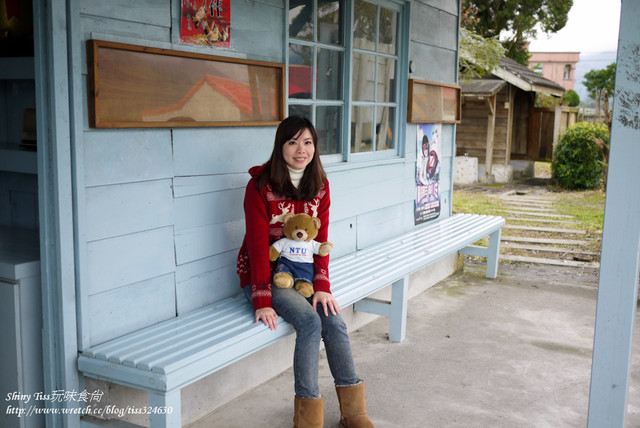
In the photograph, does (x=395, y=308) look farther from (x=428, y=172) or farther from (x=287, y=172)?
(x=428, y=172)

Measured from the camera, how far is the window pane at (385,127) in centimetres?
505

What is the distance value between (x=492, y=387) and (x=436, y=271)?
7.94 ft

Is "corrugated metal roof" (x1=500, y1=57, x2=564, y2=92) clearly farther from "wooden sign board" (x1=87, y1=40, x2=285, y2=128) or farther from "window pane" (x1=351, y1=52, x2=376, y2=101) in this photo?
"wooden sign board" (x1=87, y1=40, x2=285, y2=128)

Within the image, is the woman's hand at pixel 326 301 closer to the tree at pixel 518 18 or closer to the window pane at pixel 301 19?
the window pane at pixel 301 19

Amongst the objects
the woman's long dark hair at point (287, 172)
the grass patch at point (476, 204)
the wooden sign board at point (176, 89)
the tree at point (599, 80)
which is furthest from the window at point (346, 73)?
the tree at point (599, 80)

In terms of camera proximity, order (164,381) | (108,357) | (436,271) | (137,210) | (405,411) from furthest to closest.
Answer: (436,271)
(405,411)
(137,210)
(108,357)
(164,381)

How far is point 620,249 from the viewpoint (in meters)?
2.37

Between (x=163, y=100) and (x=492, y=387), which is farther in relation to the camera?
(x=492, y=387)

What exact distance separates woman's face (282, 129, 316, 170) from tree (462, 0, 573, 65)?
1881cm

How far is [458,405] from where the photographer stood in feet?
11.6

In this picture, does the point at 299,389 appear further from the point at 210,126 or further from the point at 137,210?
the point at 210,126

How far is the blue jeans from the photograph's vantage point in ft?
9.91

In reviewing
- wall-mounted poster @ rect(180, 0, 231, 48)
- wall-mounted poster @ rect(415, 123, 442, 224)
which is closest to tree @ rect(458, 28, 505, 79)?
wall-mounted poster @ rect(415, 123, 442, 224)

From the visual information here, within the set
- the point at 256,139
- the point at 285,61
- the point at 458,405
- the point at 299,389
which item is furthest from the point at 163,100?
the point at 458,405
